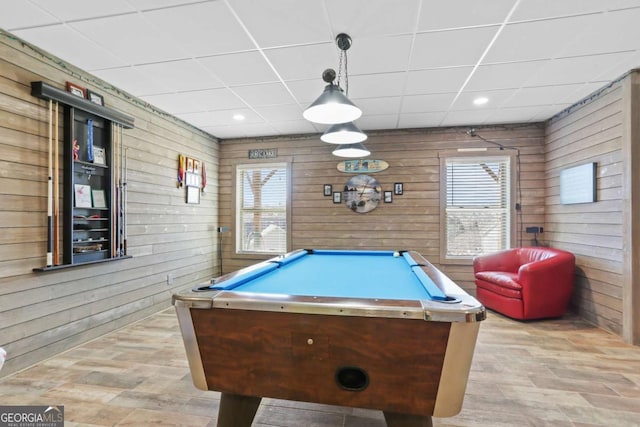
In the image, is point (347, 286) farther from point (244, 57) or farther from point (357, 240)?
point (357, 240)

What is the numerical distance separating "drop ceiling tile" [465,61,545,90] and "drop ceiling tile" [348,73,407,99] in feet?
2.29

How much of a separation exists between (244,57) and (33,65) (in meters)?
1.63

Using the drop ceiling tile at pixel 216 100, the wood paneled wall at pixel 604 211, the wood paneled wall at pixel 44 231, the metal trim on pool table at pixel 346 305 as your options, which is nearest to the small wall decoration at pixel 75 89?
the wood paneled wall at pixel 44 231

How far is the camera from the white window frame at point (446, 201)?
438 cm

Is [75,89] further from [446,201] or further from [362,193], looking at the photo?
[446,201]

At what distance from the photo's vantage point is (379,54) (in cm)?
252

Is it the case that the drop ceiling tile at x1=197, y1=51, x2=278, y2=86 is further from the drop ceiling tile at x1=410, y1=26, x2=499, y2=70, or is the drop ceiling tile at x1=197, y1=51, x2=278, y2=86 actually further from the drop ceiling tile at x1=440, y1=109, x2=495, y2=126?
the drop ceiling tile at x1=440, y1=109, x2=495, y2=126

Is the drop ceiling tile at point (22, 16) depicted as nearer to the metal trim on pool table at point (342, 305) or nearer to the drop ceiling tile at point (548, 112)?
the metal trim on pool table at point (342, 305)

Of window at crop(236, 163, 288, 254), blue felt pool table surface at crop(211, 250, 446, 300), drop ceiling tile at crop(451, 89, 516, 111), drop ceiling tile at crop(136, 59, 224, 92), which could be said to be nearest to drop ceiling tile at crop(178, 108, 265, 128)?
drop ceiling tile at crop(136, 59, 224, 92)

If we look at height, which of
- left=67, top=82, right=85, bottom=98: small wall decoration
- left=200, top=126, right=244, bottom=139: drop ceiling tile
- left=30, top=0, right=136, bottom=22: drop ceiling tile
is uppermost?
left=30, top=0, right=136, bottom=22: drop ceiling tile

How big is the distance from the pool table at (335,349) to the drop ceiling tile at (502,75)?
233 centimetres

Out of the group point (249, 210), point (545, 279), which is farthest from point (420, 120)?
point (249, 210)

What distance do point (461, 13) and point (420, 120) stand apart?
7.46 ft

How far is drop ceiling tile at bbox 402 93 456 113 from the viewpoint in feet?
11.2
